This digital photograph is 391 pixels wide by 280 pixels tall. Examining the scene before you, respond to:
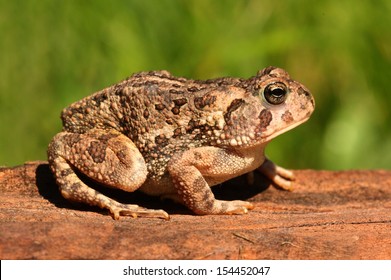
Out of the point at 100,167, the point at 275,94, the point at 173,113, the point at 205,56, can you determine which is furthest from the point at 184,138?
the point at 205,56

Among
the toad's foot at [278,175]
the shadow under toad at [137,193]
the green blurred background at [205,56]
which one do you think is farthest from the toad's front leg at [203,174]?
the green blurred background at [205,56]

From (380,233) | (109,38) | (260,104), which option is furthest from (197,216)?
(109,38)

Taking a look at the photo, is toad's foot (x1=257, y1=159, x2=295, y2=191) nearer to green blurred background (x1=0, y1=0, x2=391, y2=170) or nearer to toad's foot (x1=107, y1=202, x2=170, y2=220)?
green blurred background (x1=0, y1=0, x2=391, y2=170)

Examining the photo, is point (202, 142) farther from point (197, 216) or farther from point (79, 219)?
point (79, 219)

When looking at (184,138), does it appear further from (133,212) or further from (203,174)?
(133,212)

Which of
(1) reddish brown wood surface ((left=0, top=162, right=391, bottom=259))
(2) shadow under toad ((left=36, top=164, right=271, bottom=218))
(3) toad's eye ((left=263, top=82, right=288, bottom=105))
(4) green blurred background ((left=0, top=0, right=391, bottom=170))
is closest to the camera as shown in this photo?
(1) reddish brown wood surface ((left=0, top=162, right=391, bottom=259))

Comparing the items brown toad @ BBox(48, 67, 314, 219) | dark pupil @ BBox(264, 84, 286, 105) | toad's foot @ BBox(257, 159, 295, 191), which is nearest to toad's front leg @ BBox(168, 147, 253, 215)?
brown toad @ BBox(48, 67, 314, 219)

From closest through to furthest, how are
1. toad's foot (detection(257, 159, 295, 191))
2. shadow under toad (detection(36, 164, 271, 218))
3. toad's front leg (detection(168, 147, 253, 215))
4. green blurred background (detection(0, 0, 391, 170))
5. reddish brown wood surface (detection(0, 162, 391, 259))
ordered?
reddish brown wood surface (detection(0, 162, 391, 259)) < toad's front leg (detection(168, 147, 253, 215)) < shadow under toad (detection(36, 164, 271, 218)) < toad's foot (detection(257, 159, 295, 191)) < green blurred background (detection(0, 0, 391, 170))
